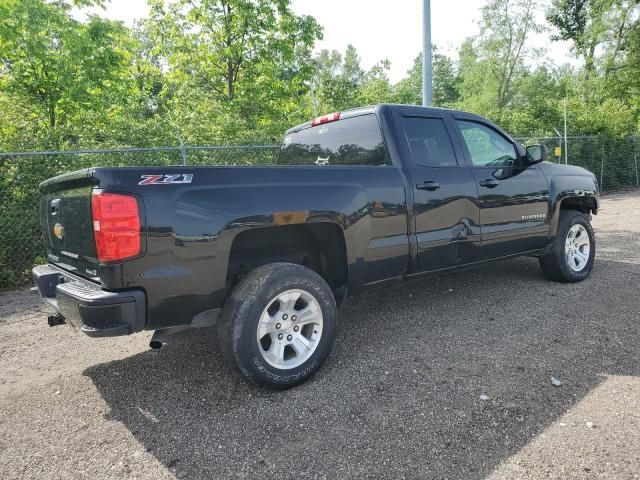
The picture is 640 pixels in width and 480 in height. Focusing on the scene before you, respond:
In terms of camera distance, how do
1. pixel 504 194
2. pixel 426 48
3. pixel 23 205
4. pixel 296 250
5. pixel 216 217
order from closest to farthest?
pixel 216 217 → pixel 296 250 → pixel 504 194 → pixel 23 205 → pixel 426 48

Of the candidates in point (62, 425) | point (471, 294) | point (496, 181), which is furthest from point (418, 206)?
point (62, 425)

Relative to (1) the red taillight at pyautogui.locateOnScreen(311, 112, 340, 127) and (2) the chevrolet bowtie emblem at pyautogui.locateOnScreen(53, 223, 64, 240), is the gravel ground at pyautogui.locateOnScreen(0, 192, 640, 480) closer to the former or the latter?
(2) the chevrolet bowtie emblem at pyautogui.locateOnScreen(53, 223, 64, 240)

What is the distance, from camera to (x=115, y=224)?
2.38 metres

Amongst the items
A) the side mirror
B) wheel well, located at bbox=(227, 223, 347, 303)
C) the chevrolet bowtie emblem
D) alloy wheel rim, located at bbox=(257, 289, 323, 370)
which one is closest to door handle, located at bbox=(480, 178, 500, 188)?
the side mirror

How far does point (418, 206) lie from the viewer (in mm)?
3580

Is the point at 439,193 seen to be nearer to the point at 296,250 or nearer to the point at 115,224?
the point at 296,250

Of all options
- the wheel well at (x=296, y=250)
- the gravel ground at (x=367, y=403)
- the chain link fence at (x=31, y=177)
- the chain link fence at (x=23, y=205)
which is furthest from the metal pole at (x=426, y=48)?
the wheel well at (x=296, y=250)

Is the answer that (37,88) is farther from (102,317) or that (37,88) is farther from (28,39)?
(102,317)

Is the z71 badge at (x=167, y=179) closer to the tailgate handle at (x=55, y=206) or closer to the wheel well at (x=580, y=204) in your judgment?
the tailgate handle at (x=55, y=206)

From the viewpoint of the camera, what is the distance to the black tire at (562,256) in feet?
16.0

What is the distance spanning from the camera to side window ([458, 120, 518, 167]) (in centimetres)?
424

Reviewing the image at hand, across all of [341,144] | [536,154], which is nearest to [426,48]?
[536,154]

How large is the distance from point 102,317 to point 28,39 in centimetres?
753

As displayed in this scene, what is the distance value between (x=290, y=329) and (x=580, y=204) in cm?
408
